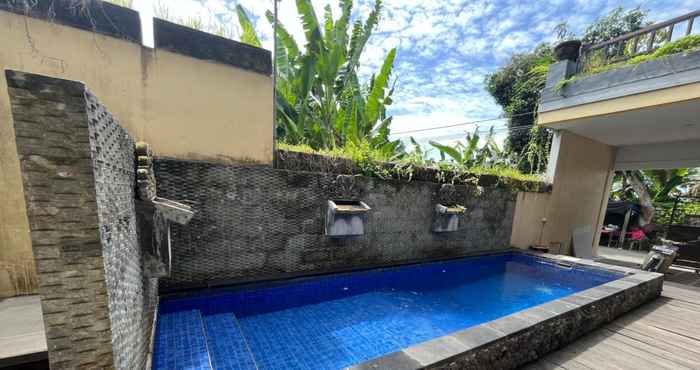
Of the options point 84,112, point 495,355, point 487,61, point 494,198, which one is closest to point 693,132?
point 494,198

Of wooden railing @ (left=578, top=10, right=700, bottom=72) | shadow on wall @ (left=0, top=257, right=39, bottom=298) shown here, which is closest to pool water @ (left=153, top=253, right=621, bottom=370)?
shadow on wall @ (left=0, top=257, right=39, bottom=298)

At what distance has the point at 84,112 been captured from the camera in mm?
1032

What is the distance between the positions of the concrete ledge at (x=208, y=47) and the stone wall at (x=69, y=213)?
7.92 feet

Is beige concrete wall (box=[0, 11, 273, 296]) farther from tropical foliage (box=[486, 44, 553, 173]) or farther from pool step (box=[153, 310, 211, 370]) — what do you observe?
tropical foliage (box=[486, 44, 553, 173])

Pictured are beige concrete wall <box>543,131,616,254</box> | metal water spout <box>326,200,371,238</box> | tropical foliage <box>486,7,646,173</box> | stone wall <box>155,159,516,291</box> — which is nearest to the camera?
stone wall <box>155,159,516,291</box>

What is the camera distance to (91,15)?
8.43 feet

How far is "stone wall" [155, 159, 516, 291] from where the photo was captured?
3268 millimetres

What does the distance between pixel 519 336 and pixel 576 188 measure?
7916 mm

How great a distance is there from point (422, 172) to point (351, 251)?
2.31 meters

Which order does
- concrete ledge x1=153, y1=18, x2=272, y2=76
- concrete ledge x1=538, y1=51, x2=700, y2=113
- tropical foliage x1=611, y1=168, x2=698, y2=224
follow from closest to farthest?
concrete ledge x1=153, y1=18, x2=272, y2=76, concrete ledge x1=538, y1=51, x2=700, y2=113, tropical foliage x1=611, y1=168, x2=698, y2=224

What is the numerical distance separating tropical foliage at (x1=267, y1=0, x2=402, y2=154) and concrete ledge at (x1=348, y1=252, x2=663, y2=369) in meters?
3.64

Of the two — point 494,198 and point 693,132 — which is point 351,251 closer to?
point 494,198

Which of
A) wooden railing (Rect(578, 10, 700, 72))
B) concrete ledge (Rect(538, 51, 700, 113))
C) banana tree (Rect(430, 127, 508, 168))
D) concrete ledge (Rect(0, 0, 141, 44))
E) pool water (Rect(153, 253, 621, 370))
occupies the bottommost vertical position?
pool water (Rect(153, 253, 621, 370))

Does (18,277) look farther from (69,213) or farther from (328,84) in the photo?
(328,84)
